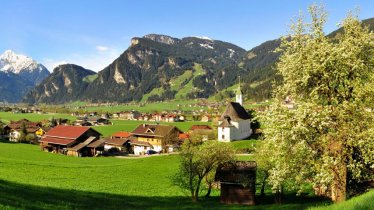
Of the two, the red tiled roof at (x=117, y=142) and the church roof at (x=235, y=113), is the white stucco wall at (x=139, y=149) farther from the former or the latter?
the church roof at (x=235, y=113)

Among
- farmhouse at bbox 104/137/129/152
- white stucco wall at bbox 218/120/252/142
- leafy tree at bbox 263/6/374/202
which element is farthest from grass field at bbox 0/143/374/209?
farmhouse at bbox 104/137/129/152

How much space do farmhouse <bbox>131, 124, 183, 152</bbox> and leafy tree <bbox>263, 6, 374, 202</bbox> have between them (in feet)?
311

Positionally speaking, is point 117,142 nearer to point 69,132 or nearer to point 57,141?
point 69,132

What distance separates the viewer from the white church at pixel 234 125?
10981cm

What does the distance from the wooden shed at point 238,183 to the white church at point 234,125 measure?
69690 mm

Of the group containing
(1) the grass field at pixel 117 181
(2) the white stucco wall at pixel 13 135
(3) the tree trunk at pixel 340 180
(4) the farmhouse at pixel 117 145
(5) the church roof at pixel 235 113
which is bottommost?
(1) the grass field at pixel 117 181

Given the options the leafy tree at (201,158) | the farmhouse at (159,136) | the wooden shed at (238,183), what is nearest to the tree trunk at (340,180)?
the wooden shed at (238,183)

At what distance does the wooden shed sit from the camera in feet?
122

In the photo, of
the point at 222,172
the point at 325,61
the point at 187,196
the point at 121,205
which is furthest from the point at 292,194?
the point at 325,61

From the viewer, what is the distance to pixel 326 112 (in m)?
21.9

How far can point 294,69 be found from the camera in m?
24.0

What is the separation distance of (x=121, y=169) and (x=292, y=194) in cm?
3884

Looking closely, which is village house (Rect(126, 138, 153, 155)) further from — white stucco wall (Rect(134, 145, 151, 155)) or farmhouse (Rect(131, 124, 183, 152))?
farmhouse (Rect(131, 124, 183, 152))

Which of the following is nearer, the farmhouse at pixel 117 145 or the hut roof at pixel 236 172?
the hut roof at pixel 236 172
